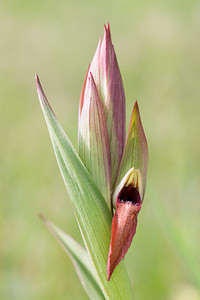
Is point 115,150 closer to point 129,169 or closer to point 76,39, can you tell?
point 129,169

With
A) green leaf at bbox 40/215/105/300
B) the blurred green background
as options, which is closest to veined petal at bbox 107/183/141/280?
green leaf at bbox 40/215/105/300

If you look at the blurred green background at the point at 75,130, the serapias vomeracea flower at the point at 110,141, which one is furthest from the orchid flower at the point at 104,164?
the blurred green background at the point at 75,130

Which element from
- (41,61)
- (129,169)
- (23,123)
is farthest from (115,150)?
(41,61)

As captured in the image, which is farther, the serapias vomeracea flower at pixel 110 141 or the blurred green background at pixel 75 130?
the blurred green background at pixel 75 130

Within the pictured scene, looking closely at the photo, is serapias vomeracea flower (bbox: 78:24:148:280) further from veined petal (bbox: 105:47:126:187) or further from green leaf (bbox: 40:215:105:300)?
green leaf (bbox: 40:215:105:300)

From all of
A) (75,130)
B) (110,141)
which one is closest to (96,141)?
(110,141)

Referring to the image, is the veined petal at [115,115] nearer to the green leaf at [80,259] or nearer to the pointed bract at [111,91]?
the pointed bract at [111,91]

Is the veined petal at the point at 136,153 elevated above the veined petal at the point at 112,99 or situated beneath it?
situated beneath
